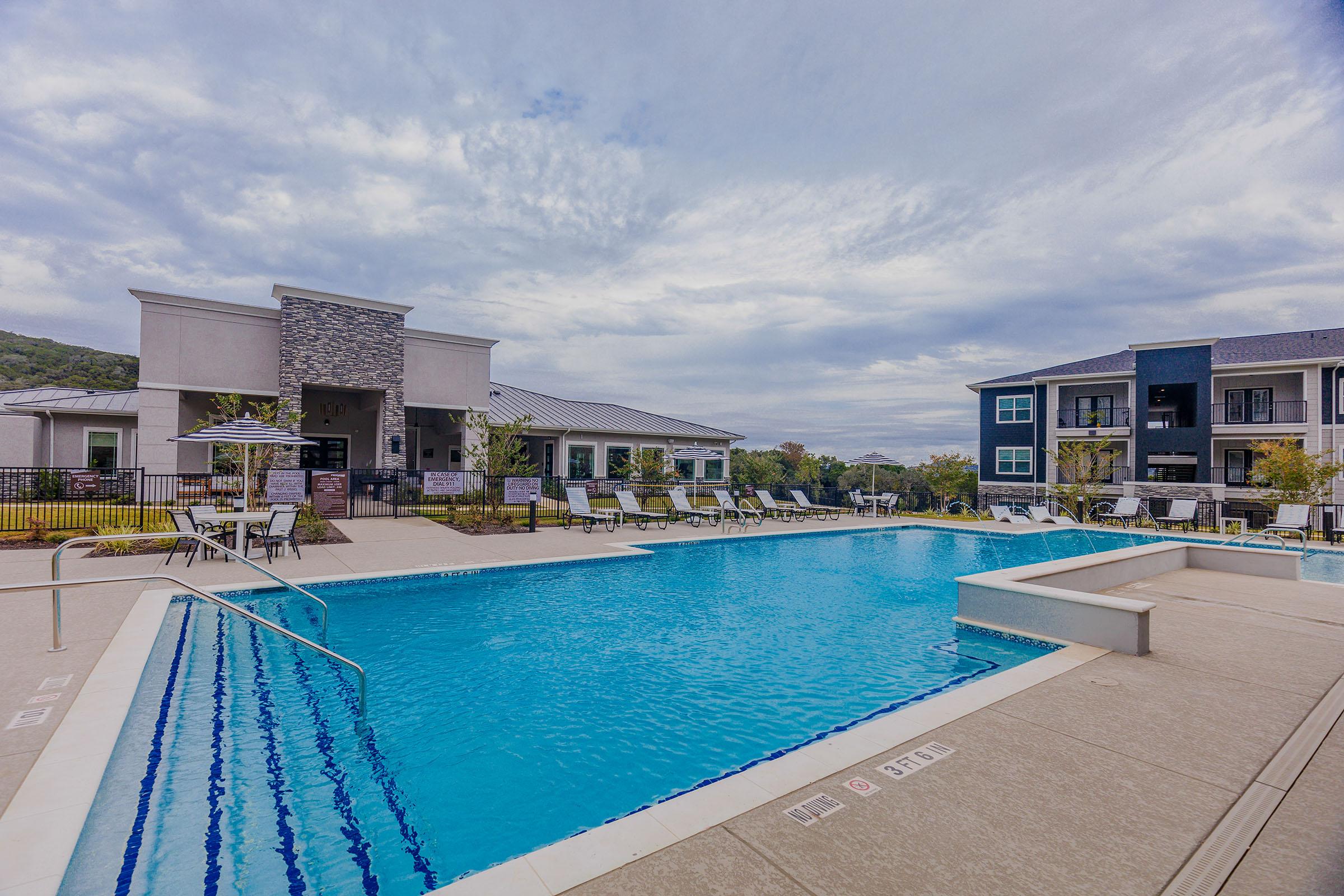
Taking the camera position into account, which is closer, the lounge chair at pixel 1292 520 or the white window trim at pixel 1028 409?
the lounge chair at pixel 1292 520

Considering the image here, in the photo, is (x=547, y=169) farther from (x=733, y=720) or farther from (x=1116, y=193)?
(x=733, y=720)

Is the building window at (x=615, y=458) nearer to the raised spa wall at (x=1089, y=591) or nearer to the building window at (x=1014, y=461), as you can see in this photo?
the building window at (x=1014, y=461)

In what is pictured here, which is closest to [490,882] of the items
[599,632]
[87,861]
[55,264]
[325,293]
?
[87,861]

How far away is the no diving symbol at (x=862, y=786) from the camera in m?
2.78

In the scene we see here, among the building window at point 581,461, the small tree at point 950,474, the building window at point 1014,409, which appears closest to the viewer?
the building window at point 581,461

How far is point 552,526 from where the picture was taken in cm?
1592

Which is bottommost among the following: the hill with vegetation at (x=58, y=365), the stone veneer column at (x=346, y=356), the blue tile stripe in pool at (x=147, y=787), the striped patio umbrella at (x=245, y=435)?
the blue tile stripe in pool at (x=147, y=787)

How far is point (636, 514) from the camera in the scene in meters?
16.2

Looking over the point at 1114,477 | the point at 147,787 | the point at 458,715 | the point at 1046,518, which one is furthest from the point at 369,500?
the point at 1114,477

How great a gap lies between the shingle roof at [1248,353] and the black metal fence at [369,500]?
6.55 metres

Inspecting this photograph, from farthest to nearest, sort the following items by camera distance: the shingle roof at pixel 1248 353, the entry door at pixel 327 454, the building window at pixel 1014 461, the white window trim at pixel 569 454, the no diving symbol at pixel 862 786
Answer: the building window at pixel 1014 461
the white window trim at pixel 569 454
the entry door at pixel 327 454
the shingle roof at pixel 1248 353
the no diving symbol at pixel 862 786

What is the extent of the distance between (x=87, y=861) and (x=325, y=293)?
69.2ft

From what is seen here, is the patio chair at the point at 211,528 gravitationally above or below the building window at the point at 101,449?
below

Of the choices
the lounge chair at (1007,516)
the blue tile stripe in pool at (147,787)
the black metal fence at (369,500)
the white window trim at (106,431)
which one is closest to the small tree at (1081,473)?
the black metal fence at (369,500)
